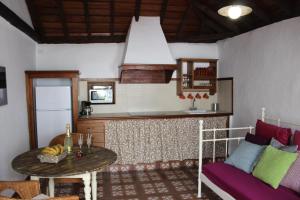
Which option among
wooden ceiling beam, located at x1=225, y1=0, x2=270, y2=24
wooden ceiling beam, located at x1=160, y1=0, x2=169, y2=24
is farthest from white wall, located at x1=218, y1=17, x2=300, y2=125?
wooden ceiling beam, located at x1=160, y1=0, x2=169, y2=24

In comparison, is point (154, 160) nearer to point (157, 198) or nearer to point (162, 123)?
point (162, 123)

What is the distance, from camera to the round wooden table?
Answer: 2186 millimetres

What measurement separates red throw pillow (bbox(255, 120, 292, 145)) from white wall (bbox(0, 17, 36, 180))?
315 centimetres

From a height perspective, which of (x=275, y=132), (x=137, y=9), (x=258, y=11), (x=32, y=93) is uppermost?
(x=137, y=9)

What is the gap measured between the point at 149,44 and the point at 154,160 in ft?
6.69

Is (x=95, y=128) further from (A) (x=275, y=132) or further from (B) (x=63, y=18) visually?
(A) (x=275, y=132)

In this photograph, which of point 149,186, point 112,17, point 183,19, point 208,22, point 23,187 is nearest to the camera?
point 23,187

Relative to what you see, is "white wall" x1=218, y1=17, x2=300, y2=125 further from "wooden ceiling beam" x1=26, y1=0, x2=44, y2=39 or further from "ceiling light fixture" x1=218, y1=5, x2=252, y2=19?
"wooden ceiling beam" x1=26, y1=0, x2=44, y2=39

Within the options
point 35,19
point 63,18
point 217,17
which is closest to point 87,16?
point 63,18

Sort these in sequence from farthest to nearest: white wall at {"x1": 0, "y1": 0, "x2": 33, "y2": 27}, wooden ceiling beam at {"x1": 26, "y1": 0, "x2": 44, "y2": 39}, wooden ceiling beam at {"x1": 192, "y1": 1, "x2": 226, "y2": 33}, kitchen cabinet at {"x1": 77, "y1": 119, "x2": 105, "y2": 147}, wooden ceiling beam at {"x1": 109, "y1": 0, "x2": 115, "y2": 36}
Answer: wooden ceiling beam at {"x1": 192, "y1": 1, "x2": 226, "y2": 33} → kitchen cabinet at {"x1": 77, "y1": 119, "x2": 105, "y2": 147} → wooden ceiling beam at {"x1": 109, "y1": 0, "x2": 115, "y2": 36} → wooden ceiling beam at {"x1": 26, "y1": 0, "x2": 44, "y2": 39} → white wall at {"x1": 0, "y1": 0, "x2": 33, "y2": 27}

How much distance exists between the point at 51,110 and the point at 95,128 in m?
0.78

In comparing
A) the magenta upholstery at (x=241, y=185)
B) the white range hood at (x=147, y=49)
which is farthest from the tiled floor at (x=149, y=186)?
the white range hood at (x=147, y=49)

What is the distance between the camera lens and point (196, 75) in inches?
203

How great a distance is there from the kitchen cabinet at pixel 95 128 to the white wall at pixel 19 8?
70.9 inches
